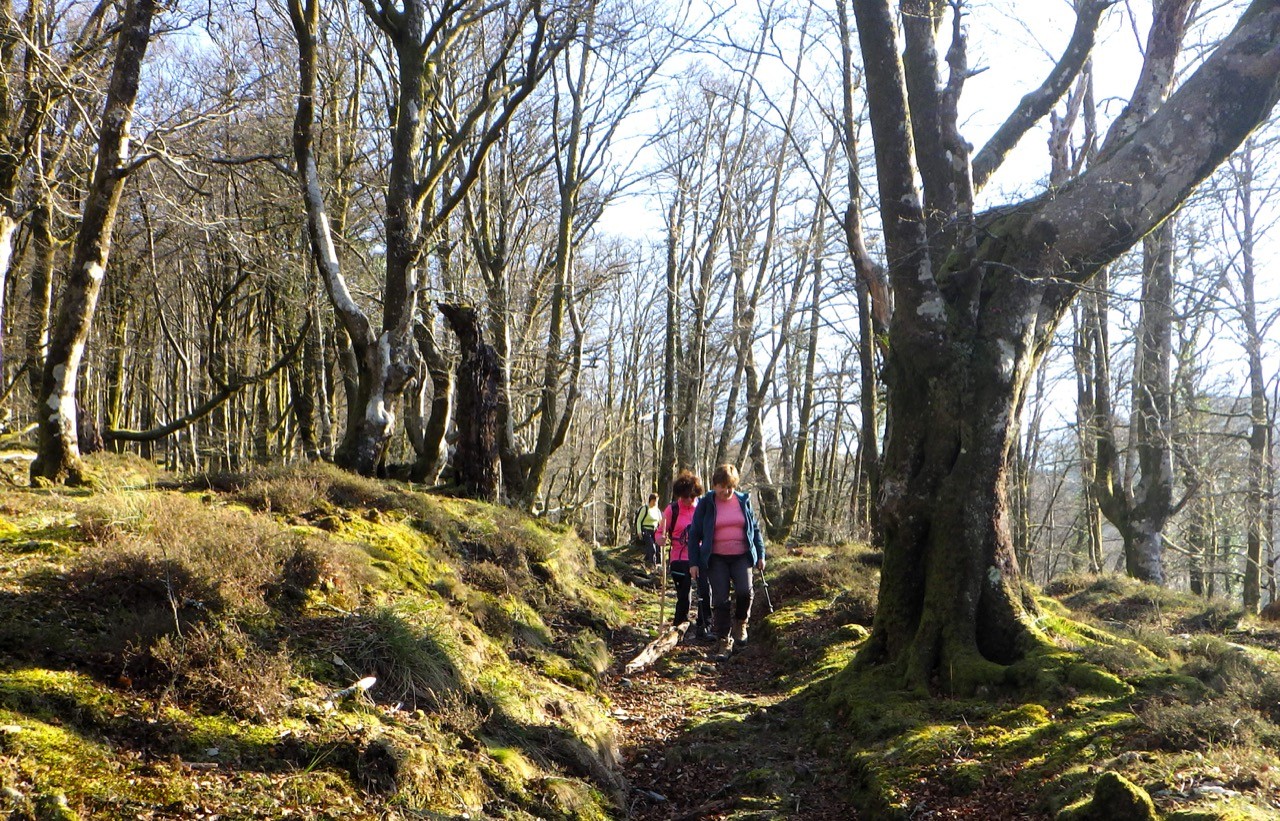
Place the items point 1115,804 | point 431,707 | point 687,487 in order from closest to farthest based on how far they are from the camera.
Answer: point 1115,804 < point 431,707 < point 687,487

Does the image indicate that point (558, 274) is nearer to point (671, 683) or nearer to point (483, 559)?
point (483, 559)

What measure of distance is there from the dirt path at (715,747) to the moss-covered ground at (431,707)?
0.03 meters

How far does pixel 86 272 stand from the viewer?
336 inches

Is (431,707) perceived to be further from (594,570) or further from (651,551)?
(651,551)

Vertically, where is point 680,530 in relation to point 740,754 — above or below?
above

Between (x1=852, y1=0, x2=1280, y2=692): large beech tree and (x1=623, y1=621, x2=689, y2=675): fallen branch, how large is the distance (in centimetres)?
277

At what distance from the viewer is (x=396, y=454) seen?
28.2 metres

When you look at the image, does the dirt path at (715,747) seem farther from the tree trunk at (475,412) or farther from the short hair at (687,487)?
the tree trunk at (475,412)

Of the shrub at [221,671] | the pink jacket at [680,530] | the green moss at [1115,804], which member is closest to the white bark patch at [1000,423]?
the green moss at [1115,804]

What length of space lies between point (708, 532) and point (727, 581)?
2.07 feet

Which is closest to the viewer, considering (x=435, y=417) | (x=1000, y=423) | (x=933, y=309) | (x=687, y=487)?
(x=1000, y=423)

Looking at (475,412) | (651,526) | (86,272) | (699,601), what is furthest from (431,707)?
(651,526)

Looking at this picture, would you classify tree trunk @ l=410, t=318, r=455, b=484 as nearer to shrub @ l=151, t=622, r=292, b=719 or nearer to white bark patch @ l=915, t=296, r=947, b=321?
white bark patch @ l=915, t=296, r=947, b=321

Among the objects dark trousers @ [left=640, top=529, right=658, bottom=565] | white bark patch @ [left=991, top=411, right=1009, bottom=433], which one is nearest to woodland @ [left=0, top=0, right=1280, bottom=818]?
→ white bark patch @ [left=991, top=411, right=1009, bottom=433]
